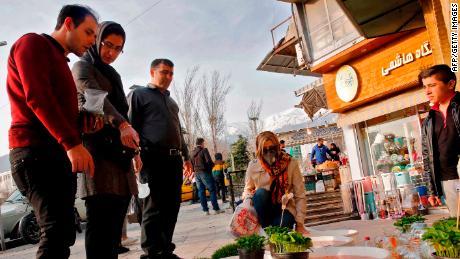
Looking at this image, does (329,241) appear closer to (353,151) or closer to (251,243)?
(251,243)

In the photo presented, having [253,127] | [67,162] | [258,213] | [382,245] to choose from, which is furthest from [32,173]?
[253,127]

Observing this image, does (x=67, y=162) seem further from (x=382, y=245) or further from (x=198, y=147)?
(x=198, y=147)

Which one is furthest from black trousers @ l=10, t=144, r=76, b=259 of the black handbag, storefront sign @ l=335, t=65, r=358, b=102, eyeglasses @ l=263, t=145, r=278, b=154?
storefront sign @ l=335, t=65, r=358, b=102

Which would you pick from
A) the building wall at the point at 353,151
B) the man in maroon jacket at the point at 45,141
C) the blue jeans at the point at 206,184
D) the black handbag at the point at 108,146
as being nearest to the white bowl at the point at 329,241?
the black handbag at the point at 108,146

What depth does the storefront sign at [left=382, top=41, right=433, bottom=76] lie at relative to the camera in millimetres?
8664

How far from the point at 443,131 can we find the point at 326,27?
29.7 feet

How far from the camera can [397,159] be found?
1030 centimetres

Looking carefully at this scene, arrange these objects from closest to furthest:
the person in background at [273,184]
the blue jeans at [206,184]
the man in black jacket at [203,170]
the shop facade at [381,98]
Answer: the person in background at [273,184] < the shop facade at [381,98] < the man in black jacket at [203,170] < the blue jeans at [206,184]

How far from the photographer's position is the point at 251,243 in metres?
2.32

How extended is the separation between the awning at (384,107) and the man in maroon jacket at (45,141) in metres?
8.72

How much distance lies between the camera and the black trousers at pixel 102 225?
2.51 m

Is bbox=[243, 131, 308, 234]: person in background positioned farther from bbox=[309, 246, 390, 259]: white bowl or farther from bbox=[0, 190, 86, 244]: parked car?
bbox=[0, 190, 86, 244]: parked car

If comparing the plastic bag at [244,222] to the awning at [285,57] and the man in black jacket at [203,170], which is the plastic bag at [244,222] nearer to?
the man in black jacket at [203,170]

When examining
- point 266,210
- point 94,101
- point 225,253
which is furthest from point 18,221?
point 94,101
